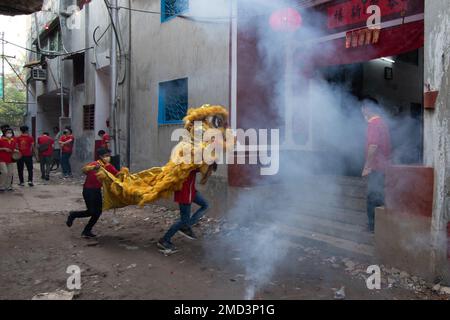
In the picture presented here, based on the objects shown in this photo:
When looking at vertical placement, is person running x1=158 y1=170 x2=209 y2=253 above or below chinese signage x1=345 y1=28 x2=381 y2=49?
below

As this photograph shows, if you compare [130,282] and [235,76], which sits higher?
[235,76]

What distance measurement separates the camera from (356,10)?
5301 millimetres

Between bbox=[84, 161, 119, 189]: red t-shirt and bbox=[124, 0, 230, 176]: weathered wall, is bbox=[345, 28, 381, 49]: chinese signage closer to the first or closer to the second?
bbox=[124, 0, 230, 176]: weathered wall

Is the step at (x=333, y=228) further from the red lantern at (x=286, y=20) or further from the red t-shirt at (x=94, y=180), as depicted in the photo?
the red lantern at (x=286, y=20)

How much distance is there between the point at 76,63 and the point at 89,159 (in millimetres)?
3788

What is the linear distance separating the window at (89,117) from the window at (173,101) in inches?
196

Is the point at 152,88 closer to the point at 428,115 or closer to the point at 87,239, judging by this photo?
the point at 87,239

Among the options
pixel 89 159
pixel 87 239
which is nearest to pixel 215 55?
pixel 87 239

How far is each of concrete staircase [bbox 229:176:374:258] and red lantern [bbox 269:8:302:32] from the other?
2358mm

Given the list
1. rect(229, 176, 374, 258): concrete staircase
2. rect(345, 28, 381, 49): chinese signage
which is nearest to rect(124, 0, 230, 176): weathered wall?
rect(229, 176, 374, 258): concrete staircase

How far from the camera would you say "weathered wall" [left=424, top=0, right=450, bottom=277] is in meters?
3.56

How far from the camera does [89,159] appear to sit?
12.2 meters

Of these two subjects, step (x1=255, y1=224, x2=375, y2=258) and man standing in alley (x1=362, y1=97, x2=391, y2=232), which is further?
man standing in alley (x1=362, y1=97, x2=391, y2=232)

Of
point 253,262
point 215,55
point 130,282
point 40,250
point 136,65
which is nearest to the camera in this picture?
point 130,282
